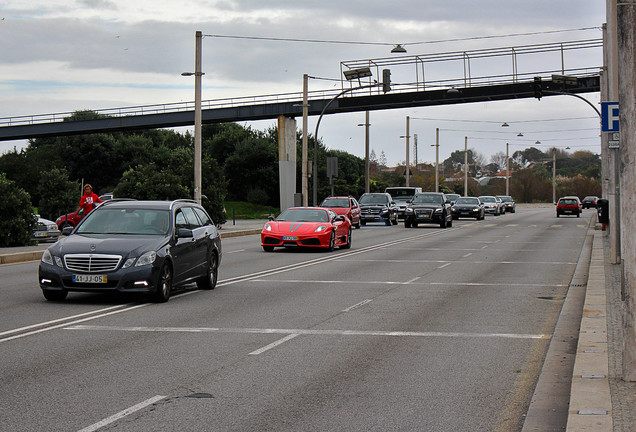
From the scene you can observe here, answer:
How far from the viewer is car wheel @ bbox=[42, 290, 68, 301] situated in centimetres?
1311

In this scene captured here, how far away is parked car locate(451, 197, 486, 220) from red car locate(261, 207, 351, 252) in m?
32.5

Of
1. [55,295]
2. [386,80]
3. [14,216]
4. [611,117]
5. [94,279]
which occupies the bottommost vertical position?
[55,295]

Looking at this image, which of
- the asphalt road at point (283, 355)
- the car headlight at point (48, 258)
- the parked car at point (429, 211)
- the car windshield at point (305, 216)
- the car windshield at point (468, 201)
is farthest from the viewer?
the car windshield at point (468, 201)

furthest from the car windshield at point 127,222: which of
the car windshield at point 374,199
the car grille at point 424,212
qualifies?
the car windshield at point 374,199

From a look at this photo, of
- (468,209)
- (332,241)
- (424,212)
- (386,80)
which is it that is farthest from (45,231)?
(468,209)

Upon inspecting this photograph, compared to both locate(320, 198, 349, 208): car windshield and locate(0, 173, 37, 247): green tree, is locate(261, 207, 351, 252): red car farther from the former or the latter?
locate(320, 198, 349, 208): car windshield

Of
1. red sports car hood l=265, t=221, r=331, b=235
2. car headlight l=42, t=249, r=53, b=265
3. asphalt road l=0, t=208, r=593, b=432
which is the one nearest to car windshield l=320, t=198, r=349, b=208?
red sports car hood l=265, t=221, r=331, b=235

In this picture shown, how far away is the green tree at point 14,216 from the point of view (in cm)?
2580

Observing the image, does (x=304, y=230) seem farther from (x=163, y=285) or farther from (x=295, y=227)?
(x=163, y=285)

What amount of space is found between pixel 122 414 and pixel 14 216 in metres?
21.3

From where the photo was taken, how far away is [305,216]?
26.8 m

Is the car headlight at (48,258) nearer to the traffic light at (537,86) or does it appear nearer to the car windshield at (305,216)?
the car windshield at (305,216)

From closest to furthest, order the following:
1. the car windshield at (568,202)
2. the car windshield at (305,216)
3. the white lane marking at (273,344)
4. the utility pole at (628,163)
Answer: the utility pole at (628,163) → the white lane marking at (273,344) → the car windshield at (305,216) → the car windshield at (568,202)

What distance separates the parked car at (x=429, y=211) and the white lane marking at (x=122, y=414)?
3827 cm
